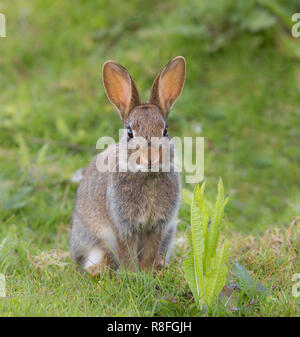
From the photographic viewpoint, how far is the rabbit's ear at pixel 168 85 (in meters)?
4.20

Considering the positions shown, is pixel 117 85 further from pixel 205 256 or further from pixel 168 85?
pixel 205 256

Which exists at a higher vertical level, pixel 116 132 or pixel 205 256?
pixel 116 132

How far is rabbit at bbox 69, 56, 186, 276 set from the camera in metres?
4.11

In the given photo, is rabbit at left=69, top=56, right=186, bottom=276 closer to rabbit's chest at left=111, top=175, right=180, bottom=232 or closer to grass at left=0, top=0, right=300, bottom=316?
rabbit's chest at left=111, top=175, right=180, bottom=232

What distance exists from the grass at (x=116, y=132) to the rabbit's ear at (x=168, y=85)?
1.32 m

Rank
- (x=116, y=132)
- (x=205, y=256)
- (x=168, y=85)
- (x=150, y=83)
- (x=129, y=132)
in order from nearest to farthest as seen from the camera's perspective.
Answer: (x=205, y=256), (x=129, y=132), (x=168, y=85), (x=116, y=132), (x=150, y=83)

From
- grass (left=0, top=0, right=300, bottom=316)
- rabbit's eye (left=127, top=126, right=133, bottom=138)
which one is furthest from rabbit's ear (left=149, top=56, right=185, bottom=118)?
grass (left=0, top=0, right=300, bottom=316)

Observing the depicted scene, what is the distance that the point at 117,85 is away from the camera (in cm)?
430

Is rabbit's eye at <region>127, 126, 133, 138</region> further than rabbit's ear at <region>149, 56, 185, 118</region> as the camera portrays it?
No

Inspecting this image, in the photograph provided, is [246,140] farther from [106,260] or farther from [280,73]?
[106,260]

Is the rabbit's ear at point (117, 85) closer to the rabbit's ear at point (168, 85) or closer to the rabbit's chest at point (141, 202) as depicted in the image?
the rabbit's ear at point (168, 85)

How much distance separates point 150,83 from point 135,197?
12.7 ft

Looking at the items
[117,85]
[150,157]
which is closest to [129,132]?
[150,157]
